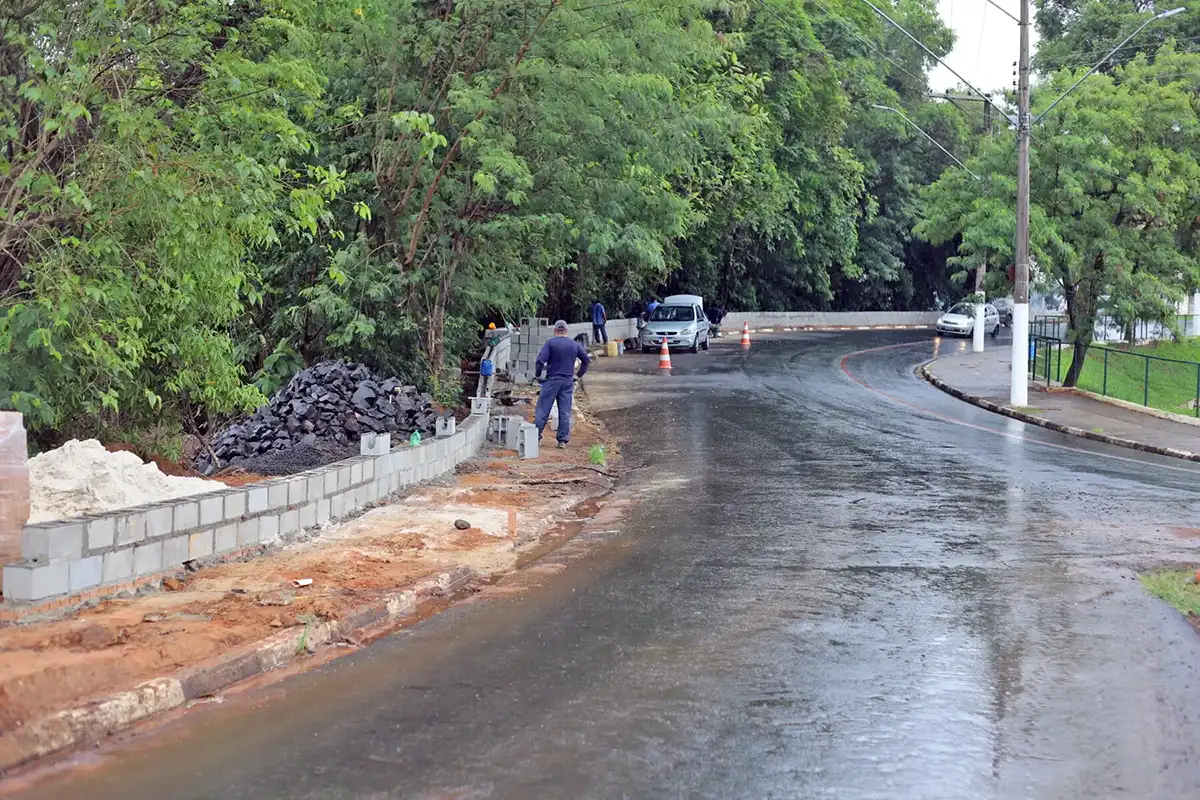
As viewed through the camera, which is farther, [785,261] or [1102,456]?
[785,261]

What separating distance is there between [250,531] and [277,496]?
0.51 meters

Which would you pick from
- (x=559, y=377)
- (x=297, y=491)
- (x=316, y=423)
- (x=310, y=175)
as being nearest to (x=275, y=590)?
(x=297, y=491)

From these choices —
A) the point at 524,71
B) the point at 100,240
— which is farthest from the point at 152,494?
the point at 524,71

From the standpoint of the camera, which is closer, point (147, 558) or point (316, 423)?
point (147, 558)

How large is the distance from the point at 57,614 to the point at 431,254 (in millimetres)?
14354

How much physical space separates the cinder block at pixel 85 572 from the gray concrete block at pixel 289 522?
2.42 meters

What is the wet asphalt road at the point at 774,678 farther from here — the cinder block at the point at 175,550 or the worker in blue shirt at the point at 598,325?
the worker in blue shirt at the point at 598,325

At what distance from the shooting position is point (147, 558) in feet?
30.1

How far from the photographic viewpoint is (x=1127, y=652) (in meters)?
8.45

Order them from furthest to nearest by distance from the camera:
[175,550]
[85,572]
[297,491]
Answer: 1. [297,491]
2. [175,550]
3. [85,572]

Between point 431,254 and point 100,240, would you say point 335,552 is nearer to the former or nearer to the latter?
point 100,240

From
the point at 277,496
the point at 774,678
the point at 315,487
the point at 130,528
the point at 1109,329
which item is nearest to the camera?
the point at 774,678

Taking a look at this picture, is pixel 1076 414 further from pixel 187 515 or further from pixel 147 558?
pixel 147 558

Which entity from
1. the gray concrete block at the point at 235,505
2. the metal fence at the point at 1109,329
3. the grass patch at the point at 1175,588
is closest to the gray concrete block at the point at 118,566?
the gray concrete block at the point at 235,505
